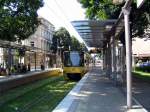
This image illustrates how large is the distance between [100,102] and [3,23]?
22.0m

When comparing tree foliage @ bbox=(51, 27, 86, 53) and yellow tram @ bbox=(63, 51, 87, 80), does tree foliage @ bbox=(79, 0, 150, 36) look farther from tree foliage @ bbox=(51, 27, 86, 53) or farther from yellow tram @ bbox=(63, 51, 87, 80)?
tree foliage @ bbox=(51, 27, 86, 53)

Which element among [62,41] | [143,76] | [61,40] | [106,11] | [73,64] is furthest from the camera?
[61,40]

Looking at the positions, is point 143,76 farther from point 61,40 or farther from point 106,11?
point 61,40

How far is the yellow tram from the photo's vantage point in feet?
137

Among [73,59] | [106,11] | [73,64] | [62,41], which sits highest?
[62,41]

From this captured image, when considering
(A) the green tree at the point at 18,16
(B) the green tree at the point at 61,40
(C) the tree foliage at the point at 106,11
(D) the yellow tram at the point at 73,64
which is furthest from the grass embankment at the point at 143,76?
(B) the green tree at the point at 61,40

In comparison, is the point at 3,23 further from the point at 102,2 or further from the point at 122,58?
the point at 122,58

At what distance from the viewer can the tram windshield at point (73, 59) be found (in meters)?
42.0

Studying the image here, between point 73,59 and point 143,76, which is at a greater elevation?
point 73,59

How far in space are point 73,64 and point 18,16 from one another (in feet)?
22.4

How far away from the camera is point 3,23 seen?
39.1 m

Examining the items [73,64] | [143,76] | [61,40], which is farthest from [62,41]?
[73,64]

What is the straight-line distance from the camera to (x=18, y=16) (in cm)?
3934

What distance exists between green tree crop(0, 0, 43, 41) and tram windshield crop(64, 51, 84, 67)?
4137mm
